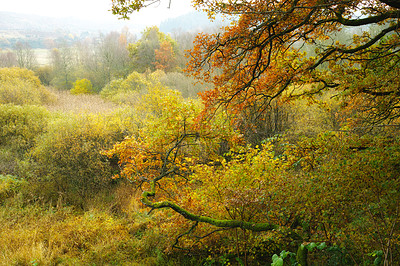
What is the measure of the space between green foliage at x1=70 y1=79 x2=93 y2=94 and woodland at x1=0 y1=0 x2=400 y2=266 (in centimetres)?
1792

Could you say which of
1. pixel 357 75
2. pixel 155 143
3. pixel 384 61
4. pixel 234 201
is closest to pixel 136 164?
pixel 155 143

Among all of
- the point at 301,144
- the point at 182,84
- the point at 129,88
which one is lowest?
the point at 301,144

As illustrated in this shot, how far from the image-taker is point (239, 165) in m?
4.86

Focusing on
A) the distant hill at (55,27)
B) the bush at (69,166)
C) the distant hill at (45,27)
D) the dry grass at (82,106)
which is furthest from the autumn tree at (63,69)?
the distant hill at (45,27)

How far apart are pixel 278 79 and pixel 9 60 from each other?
157 feet

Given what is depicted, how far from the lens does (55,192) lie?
8125mm

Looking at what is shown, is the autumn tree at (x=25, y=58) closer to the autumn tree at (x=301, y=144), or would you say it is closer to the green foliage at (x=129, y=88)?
the green foliage at (x=129, y=88)

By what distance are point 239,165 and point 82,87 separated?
94.5 feet

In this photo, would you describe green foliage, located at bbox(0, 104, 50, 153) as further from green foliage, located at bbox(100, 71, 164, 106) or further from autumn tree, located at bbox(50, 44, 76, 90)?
autumn tree, located at bbox(50, 44, 76, 90)

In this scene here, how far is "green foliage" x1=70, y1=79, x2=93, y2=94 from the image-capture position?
28.0 metres

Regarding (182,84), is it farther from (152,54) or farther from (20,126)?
(152,54)

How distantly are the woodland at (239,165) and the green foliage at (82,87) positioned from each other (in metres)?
17.9

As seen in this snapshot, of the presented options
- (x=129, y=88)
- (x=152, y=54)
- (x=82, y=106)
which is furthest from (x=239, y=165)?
(x=152, y=54)

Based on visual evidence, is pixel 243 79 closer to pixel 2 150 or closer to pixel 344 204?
pixel 344 204
